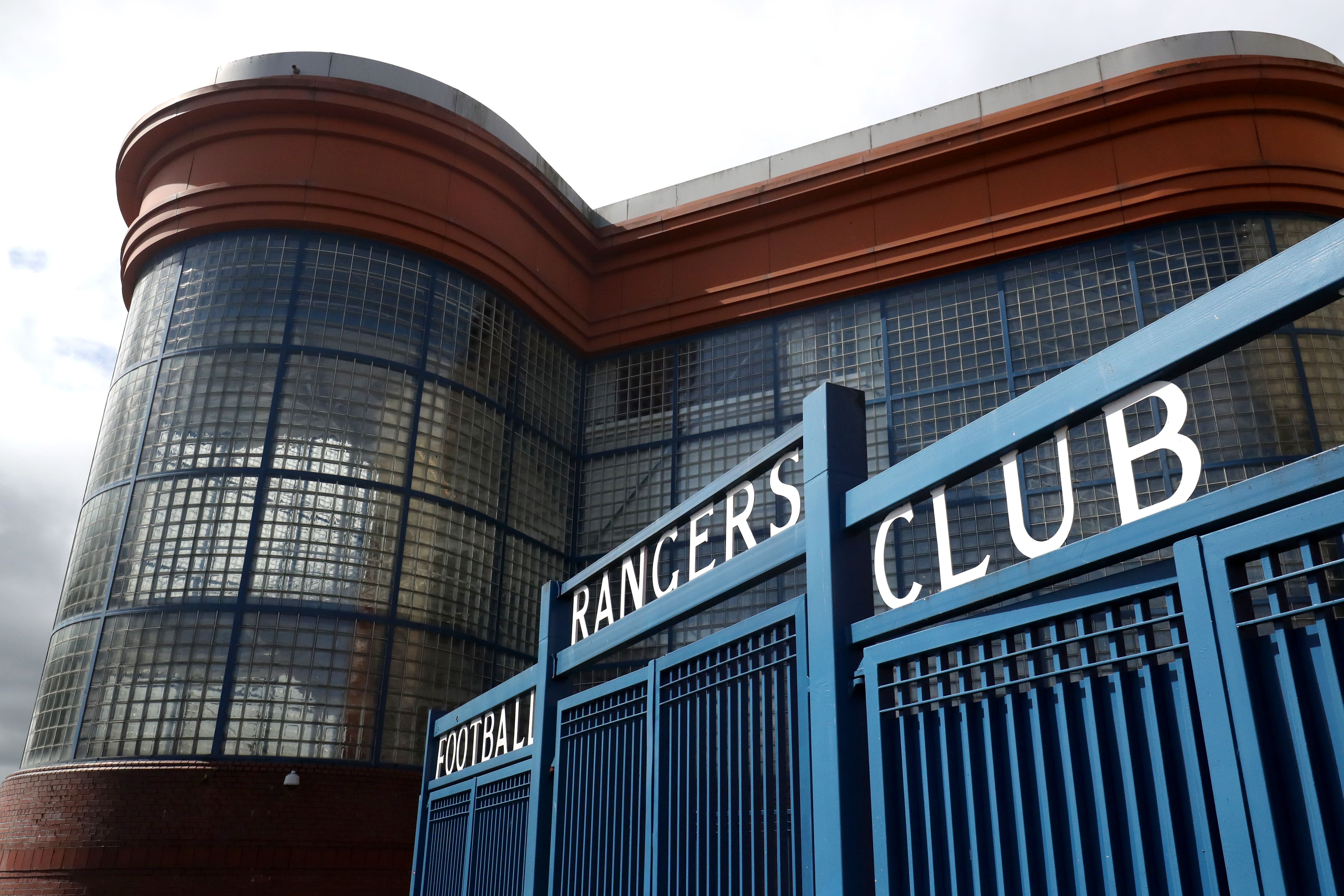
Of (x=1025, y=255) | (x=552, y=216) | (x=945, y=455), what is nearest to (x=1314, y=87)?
(x=1025, y=255)

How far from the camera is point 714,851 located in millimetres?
4699

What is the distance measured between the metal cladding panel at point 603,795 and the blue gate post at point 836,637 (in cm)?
163

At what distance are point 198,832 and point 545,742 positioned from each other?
281 inches

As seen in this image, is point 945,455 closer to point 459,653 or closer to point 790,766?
point 790,766

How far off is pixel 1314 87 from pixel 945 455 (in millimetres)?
13575

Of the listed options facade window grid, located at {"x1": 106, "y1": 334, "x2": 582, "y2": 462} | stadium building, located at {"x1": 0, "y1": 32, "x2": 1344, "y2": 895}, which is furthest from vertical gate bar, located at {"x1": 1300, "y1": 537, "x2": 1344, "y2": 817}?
facade window grid, located at {"x1": 106, "y1": 334, "x2": 582, "y2": 462}

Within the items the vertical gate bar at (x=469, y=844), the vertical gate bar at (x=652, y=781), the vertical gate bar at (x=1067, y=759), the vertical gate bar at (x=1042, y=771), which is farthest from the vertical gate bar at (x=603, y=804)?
the vertical gate bar at (x=1067, y=759)

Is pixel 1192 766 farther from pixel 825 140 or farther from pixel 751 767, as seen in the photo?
pixel 825 140

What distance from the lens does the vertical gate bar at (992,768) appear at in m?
3.21

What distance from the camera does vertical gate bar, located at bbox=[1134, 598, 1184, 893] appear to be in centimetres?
274

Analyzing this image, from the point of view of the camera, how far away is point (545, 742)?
700 centimetres

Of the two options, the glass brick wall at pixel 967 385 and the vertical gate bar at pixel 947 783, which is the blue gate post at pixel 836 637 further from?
the glass brick wall at pixel 967 385

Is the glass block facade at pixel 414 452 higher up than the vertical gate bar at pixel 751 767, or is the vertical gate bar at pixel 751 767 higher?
the glass block facade at pixel 414 452

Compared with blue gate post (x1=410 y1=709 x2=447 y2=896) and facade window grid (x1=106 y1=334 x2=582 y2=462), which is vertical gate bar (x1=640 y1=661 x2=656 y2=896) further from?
facade window grid (x1=106 y1=334 x2=582 y2=462)
